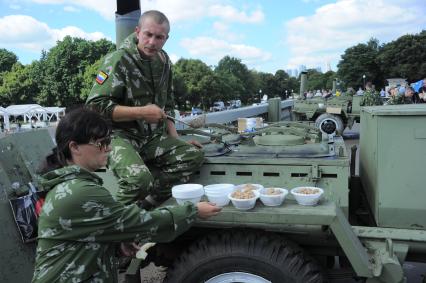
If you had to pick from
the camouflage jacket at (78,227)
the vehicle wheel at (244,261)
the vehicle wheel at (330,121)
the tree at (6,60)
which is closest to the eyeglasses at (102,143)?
the camouflage jacket at (78,227)

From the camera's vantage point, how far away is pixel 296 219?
8.05 ft

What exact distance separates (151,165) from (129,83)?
0.65 meters

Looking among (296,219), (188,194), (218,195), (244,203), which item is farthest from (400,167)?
(188,194)

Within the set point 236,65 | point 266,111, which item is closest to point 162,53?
point 266,111

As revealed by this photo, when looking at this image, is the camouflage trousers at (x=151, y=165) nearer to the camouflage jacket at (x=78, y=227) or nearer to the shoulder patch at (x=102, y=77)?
the shoulder patch at (x=102, y=77)

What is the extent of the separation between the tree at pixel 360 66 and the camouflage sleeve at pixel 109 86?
257ft

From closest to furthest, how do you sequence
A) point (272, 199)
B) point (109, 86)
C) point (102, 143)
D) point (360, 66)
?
point (102, 143)
point (272, 199)
point (109, 86)
point (360, 66)

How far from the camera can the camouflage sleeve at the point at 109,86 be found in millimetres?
3154

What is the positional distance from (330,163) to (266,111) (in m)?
12.0

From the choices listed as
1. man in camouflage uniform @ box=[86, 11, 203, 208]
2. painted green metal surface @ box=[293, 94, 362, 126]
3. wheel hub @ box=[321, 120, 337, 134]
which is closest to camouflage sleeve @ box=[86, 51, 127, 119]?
man in camouflage uniform @ box=[86, 11, 203, 208]

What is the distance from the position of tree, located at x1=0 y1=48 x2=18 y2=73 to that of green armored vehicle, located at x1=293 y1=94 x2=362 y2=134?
2630 inches

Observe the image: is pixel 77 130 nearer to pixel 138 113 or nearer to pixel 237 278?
pixel 138 113

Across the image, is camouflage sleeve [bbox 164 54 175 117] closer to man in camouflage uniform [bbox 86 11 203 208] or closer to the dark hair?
man in camouflage uniform [bbox 86 11 203 208]

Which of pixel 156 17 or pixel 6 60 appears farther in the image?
pixel 6 60
